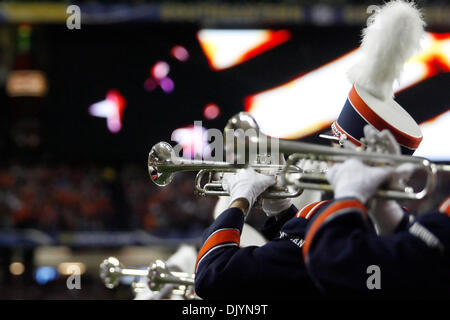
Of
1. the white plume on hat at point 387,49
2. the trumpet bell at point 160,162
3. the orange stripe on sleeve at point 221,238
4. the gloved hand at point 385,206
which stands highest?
the white plume on hat at point 387,49

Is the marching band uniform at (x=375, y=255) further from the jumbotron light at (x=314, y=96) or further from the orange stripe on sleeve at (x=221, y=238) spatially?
the jumbotron light at (x=314, y=96)

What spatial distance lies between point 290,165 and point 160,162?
2.50 feet

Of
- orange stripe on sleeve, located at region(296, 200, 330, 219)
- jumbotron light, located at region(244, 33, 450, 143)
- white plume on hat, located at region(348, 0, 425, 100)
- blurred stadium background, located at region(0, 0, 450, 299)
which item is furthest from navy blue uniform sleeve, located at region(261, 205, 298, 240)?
jumbotron light, located at region(244, 33, 450, 143)

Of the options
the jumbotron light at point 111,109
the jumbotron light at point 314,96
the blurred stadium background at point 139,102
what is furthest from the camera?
the jumbotron light at point 111,109

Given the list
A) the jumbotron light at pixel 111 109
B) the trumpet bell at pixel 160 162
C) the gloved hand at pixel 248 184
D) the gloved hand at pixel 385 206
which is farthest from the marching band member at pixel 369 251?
the jumbotron light at pixel 111 109

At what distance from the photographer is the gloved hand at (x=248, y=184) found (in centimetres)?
246

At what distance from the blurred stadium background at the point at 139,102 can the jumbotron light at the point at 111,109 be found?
0.02 metres

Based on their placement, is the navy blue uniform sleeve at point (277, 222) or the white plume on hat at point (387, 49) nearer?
the white plume on hat at point (387, 49)

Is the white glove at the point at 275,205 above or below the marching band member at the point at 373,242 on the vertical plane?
above

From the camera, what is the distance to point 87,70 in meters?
12.1

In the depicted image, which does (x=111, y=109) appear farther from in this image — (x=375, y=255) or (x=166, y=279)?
(x=375, y=255)

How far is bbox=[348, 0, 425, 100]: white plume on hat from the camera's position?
226cm

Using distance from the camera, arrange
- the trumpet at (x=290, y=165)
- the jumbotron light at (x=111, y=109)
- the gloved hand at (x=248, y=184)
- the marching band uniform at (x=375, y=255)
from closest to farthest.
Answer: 1. the marching band uniform at (x=375, y=255)
2. the trumpet at (x=290, y=165)
3. the gloved hand at (x=248, y=184)
4. the jumbotron light at (x=111, y=109)

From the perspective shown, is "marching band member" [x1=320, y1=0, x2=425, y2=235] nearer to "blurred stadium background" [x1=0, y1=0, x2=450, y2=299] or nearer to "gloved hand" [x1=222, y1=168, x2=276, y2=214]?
"gloved hand" [x1=222, y1=168, x2=276, y2=214]
